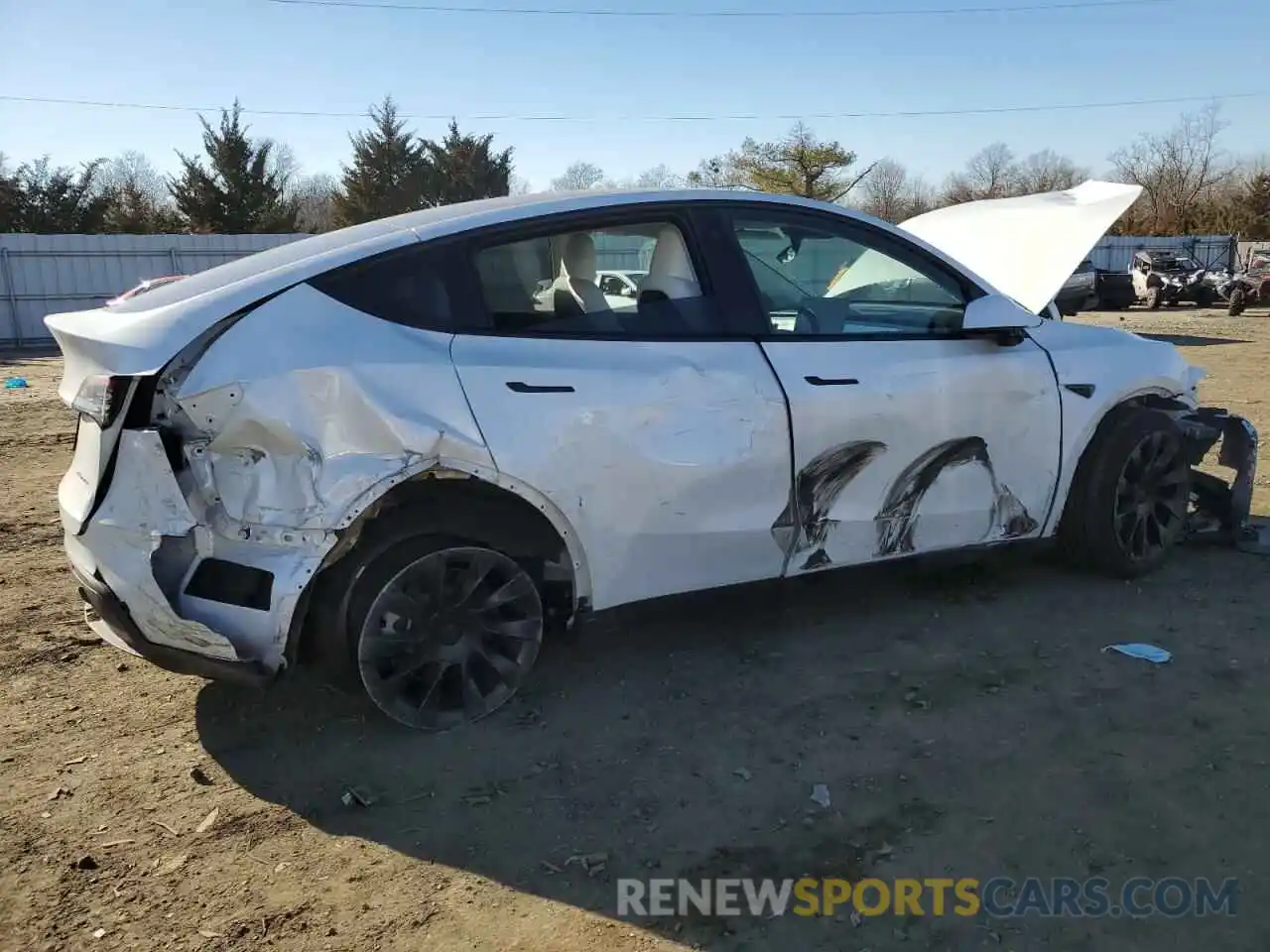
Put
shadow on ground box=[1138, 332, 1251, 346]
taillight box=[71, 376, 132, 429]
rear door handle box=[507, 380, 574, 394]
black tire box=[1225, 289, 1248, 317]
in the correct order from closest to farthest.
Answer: taillight box=[71, 376, 132, 429] → rear door handle box=[507, 380, 574, 394] → shadow on ground box=[1138, 332, 1251, 346] → black tire box=[1225, 289, 1248, 317]

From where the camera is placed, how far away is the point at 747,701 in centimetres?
363

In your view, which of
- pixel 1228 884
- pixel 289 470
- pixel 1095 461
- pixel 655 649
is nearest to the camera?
pixel 1228 884

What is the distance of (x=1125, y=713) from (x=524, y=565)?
81.8 inches

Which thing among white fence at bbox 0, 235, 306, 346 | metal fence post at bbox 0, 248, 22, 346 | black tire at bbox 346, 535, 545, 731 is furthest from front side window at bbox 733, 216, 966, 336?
metal fence post at bbox 0, 248, 22, 346

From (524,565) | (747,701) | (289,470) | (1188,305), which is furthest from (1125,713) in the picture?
(1188,305)

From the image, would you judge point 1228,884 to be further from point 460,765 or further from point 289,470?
point 289,470

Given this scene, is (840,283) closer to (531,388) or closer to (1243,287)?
(531,388)

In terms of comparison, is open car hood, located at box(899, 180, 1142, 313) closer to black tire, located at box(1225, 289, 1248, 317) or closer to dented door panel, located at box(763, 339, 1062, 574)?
dented door panel, located at box(763, 339, 1062, 574)

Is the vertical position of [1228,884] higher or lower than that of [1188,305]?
lower

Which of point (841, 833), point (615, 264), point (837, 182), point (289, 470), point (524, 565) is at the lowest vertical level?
point (841, 833)

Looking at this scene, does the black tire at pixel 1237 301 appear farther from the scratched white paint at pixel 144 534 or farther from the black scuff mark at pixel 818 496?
the scratched white paint at pixel 144 534

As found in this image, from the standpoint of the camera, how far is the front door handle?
379 centimetres

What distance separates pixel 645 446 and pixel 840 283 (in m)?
1.20

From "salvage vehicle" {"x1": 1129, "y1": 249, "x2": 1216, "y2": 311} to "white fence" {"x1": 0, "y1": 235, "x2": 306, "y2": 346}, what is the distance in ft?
79.4
